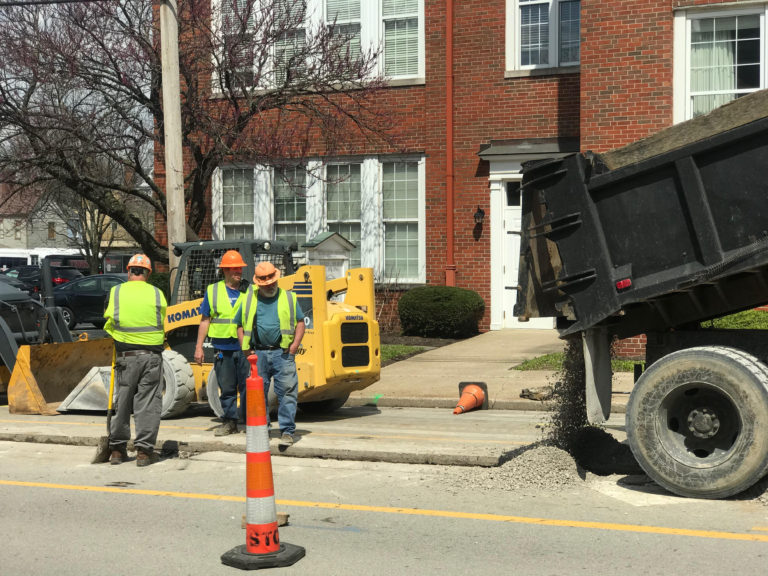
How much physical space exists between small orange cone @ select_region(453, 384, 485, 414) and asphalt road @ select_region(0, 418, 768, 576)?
3674 millimetres

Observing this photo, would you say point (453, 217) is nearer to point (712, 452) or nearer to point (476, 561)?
point (712, 452)

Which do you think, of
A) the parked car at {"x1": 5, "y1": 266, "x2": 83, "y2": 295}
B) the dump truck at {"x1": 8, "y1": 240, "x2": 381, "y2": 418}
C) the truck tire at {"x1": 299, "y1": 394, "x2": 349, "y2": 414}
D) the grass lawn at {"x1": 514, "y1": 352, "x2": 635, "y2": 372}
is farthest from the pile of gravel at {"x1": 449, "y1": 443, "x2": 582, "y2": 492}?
the parked car at {"x1": 5, "y1": 266, "x2": 83, "y2": 295}

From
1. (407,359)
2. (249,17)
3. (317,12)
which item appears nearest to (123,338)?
(407,359)

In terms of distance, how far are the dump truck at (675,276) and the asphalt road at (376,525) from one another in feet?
1.49

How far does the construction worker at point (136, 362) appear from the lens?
9.15 metres

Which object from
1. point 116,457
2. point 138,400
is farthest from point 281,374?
point 116,457

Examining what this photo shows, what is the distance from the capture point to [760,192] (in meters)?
6.75

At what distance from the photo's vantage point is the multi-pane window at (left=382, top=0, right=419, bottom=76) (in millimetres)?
20688

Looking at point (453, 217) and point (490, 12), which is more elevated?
point (490, 12)

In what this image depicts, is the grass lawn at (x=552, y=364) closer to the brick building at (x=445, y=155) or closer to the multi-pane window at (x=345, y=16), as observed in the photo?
the brick building at (x=445, y=155)

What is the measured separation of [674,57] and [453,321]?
6.26m

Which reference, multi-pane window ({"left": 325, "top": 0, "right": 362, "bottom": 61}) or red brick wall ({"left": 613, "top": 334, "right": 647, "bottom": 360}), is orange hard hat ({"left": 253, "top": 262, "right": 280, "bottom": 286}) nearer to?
red brick wall ({"left": 613, "top": 334, "right": 647, "bottom": 360})

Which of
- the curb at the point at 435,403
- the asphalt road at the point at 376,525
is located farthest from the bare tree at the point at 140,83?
the asphalt road at the point at 376,525

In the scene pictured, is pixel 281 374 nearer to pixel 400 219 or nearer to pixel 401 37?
pixel 400 219
